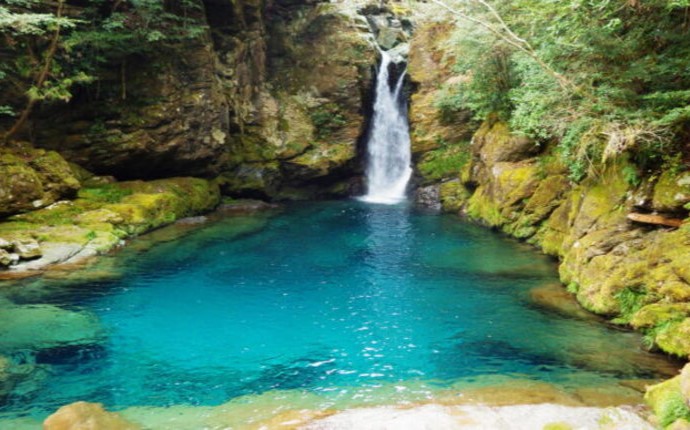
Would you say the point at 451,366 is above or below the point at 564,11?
below

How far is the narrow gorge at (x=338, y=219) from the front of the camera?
29.2 ft

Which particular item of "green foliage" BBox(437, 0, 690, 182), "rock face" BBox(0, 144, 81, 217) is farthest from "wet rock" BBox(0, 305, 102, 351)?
"green foliage" BBox(437, 0, 690, 182)

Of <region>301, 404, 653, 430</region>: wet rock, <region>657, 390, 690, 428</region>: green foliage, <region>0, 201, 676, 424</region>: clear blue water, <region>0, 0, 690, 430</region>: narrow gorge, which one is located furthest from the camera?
<region>0, 201, 676, 424</region>: clear blue water

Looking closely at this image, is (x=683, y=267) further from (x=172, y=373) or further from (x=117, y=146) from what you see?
(x=117, y=146)

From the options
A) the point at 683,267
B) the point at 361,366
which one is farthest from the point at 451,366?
the point at 683,267

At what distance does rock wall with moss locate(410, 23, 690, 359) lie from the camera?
10.2 m

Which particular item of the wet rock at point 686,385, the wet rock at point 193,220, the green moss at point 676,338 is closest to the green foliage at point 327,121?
the wet rock at point 193,220

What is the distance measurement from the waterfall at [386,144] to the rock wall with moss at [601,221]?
22.2 feet

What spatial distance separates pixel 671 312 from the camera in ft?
32.1

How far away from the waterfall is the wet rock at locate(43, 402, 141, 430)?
24970mm

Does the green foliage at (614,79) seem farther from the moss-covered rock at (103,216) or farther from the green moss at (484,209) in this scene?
the moss-covered rock at (103,216)

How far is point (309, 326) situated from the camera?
467 inches

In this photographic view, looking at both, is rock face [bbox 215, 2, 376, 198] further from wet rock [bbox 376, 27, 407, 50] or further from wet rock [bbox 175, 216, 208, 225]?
wet rock [bbox 175, 216, 208, 225]

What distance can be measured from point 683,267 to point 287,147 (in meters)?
22.8
